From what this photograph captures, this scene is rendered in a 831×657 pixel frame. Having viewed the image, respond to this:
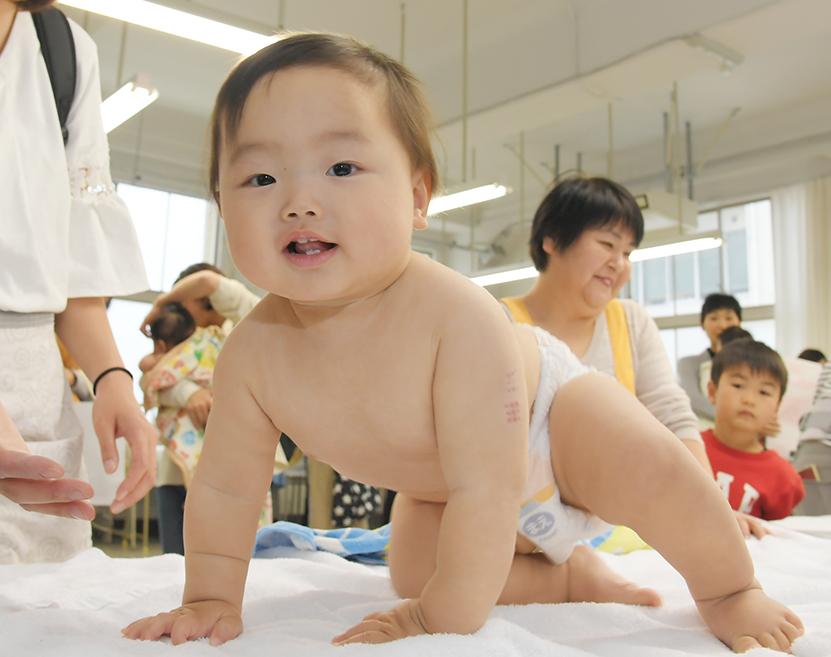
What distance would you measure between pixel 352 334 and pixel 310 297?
0.31ft

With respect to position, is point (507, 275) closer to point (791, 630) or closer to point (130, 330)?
point (130, 330)

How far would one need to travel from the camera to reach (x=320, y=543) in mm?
1519

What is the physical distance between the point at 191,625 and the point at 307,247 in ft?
1.26

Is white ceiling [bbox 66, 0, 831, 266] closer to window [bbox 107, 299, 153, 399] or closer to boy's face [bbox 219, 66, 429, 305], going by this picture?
window [bbox 107, 299, 153, 399]

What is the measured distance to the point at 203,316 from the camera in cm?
294

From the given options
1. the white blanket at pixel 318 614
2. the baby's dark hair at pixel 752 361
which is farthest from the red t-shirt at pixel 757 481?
the white blanket at pixel 318 614

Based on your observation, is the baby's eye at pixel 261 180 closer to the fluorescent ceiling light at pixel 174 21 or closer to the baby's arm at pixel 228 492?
the baby's arm at pixel 228 492

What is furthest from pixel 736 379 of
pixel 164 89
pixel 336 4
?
pixel 164 89

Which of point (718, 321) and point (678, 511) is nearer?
point (678, 511)

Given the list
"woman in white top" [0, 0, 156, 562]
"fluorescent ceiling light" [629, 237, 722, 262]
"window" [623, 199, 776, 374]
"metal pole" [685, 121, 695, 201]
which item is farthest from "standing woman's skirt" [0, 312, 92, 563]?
"window" [623, 199, 776, 374]

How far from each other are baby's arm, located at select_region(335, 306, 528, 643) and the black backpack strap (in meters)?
0.73

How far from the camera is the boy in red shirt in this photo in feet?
8.09

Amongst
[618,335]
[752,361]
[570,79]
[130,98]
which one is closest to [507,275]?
[570,79]

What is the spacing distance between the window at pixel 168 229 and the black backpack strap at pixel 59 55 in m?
6.94
